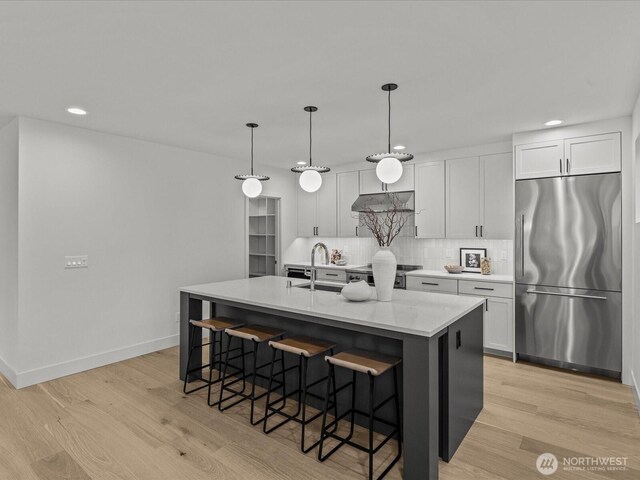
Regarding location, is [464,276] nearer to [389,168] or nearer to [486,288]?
[486,288]

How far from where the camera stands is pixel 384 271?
286cm

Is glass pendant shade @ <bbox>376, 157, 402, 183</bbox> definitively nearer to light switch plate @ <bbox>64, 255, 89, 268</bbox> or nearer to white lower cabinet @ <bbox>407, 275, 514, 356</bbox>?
white lower cabinet @ <bbox>407, 275, 514, 356</bbox>

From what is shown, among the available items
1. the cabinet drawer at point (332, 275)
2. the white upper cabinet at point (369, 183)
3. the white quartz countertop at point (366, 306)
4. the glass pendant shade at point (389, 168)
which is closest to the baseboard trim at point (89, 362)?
the white quartz countertop at point (366, 306)

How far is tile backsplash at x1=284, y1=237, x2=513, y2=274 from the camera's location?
189 inches

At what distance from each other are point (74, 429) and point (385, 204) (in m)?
4.32

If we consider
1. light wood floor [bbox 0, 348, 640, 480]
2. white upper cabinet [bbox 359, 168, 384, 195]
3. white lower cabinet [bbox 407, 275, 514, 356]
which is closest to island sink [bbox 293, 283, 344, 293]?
light wood floor [bbox 0, 348, 640, 480]

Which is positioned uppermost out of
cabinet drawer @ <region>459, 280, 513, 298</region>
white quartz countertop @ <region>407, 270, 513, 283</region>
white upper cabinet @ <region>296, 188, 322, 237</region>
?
white upper cabinet @ <region>296, 188, 322, 237</region>

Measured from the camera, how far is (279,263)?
629cm

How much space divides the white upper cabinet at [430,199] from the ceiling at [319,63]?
1096mm

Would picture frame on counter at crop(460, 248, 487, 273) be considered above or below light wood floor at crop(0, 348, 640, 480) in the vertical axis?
above

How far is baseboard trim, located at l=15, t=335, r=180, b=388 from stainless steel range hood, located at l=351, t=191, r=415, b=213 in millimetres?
3176

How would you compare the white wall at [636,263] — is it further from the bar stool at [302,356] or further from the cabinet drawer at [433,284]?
the bar stool at [302,356]

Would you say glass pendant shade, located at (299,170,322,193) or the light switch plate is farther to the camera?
the light switch plate

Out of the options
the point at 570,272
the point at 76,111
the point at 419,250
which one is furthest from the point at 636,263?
the point at 76,111
